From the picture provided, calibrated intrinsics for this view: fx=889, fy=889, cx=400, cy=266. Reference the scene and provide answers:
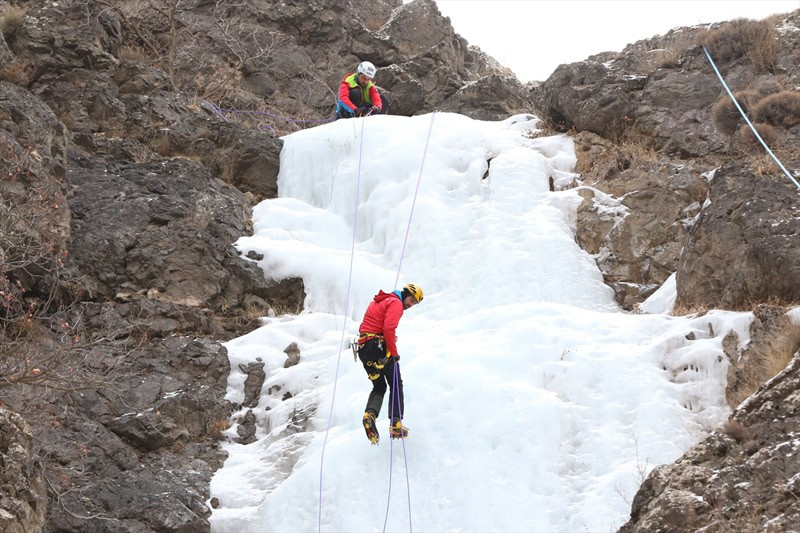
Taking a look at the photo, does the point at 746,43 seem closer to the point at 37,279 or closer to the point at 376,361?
the point at 376,361

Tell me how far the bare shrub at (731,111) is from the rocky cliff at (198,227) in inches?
1.3

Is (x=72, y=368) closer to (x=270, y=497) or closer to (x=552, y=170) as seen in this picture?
(x=270, y=497)

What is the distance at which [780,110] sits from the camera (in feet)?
37.4

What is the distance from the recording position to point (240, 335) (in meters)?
11.5

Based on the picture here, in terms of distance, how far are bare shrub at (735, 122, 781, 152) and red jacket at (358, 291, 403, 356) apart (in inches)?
205

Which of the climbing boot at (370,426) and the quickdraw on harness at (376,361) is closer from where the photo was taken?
the climbing boot at (370,426)

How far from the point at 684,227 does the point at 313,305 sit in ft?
16.8

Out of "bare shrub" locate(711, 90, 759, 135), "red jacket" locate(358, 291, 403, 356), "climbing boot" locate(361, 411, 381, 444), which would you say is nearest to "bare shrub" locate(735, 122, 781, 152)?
"bare shrub" locate(711, 90, 759, 135)

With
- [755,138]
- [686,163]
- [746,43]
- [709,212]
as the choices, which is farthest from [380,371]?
[746,43]

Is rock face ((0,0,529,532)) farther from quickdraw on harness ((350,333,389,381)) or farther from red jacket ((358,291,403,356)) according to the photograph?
red jacket ((358,291,403,356))

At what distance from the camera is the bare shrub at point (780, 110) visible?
1130 centimetres

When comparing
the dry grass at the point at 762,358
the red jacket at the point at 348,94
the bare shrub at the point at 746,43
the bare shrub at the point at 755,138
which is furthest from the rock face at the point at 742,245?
the red jacket at the point at 348,94

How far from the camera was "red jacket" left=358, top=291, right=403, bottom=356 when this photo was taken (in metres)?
8.70

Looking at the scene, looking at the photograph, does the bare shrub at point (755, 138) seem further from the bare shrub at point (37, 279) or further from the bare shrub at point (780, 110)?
the bare shrub at point (37, 279)
